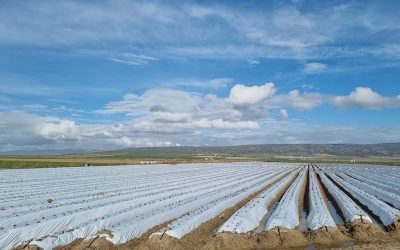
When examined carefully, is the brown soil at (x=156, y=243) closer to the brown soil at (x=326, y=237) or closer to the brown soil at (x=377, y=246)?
the brown soil at (x=326, y=237)

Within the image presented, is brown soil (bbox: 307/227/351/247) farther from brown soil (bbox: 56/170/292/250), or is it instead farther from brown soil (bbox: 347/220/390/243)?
brown soil (bbox: 56/170/292/250)

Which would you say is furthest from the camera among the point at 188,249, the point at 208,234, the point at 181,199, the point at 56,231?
the point at 181,199

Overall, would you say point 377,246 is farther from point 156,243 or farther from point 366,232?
point 156,243

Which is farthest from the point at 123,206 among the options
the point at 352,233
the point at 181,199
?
the point at 352,233

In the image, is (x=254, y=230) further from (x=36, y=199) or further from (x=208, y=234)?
(x=36, y=199)

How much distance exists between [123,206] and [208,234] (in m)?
4.12

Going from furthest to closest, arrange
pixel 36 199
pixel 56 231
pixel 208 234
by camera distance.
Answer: pixel 36 199 → pixel 208 234 → pixel 56 231

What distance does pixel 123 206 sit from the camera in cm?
1312

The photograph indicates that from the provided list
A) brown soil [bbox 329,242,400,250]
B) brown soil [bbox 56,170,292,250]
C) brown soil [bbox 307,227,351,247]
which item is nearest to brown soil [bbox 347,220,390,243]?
brown soil [bbox 307,227,351,247]

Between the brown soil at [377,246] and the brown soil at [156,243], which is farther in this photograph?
the brown soil at [377,246]

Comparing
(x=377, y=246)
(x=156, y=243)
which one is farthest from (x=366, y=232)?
(x=156, y=243)

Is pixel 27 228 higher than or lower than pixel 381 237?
higher

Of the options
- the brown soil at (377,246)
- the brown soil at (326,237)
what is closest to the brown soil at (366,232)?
the brown soil at (326,237)

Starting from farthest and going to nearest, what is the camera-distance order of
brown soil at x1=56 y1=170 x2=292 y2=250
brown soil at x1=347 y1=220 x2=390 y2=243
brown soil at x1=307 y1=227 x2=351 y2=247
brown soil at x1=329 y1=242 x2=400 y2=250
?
brown soil at x1=347 y1=220 x2=390 y2=243
brown soil at x1=307 y1=227 x2=351 y2=247
brown soil at x1=329 y1=242 x2=400 y2=250
brown soil at x1=56 y1=170 x2=292 y2=250
